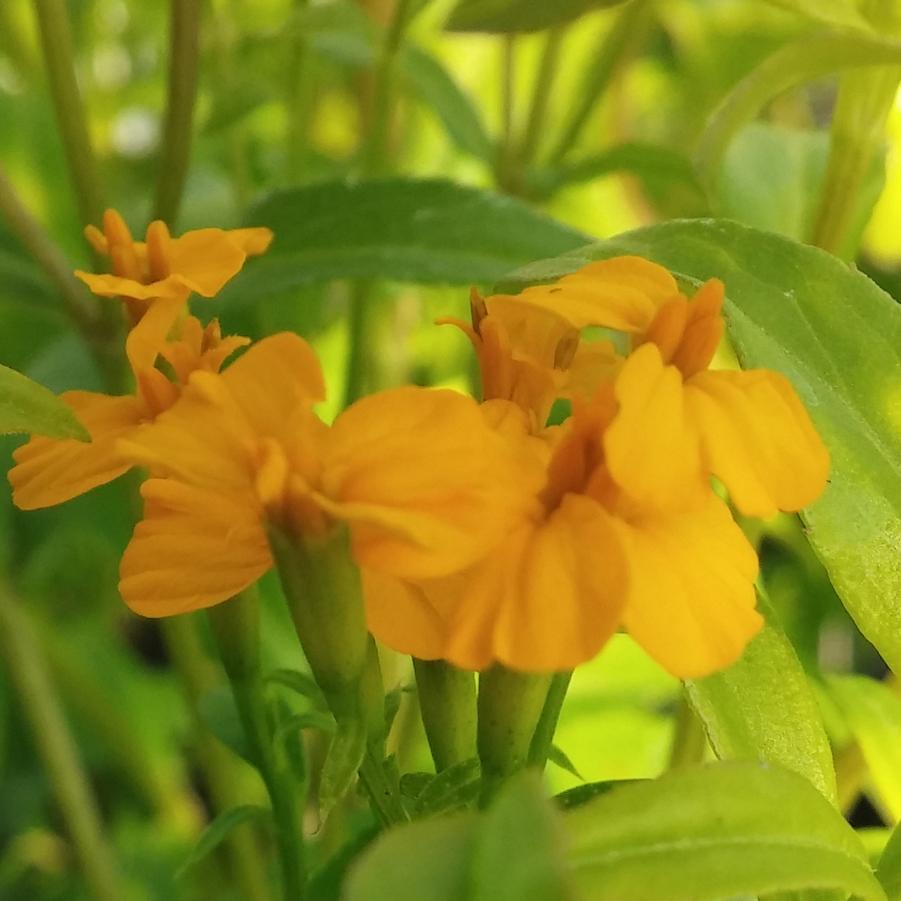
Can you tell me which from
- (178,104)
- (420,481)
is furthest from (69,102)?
(420,481)

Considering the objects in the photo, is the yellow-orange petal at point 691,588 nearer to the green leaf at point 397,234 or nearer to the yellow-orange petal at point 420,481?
the yellow-orange petal at point 420,481

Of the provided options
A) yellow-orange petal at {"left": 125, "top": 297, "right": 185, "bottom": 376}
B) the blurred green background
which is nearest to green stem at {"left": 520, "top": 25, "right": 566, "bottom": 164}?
the blurred green background

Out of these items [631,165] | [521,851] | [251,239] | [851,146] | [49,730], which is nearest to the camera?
[521,851]

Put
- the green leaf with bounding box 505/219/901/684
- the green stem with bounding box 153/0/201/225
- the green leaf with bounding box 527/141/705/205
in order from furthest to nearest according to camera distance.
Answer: the green leaf with bounding box 527/141/705/205, the green stem with bounding box 153/0/201/225, the green leaf with bounding box 505/219/901/684

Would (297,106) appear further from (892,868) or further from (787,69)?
(892,868)

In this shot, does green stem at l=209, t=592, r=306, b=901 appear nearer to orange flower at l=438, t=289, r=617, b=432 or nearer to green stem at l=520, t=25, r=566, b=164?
orange flower at l=438, t=289, r=617, b=432

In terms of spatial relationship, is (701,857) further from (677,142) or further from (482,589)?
(677,142)

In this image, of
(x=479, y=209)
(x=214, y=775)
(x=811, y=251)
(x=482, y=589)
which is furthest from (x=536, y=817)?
(x=214, y=775)
